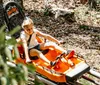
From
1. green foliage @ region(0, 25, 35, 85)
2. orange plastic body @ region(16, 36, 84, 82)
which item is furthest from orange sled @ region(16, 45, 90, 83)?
green foliage @ region(0, 25, 35, 85)

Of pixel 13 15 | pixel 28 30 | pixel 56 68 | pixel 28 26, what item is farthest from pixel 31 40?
pixel 13 15

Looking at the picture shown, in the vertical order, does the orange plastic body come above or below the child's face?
below

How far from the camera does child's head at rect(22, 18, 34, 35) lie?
6.60 meters

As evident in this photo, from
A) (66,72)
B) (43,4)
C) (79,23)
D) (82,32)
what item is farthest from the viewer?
(43,4)

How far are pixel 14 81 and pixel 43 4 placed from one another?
10918 mm

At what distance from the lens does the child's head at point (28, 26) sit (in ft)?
21.7

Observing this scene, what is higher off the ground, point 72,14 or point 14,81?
point 14,81

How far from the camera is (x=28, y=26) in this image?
6.62 metres

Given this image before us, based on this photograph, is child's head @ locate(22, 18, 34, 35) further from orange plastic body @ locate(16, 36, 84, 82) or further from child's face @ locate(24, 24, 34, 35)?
orange plastic body @ locate(16, 36, 84, 82)

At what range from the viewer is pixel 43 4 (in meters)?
12.9

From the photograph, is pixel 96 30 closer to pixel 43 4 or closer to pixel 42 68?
pixel 43 4

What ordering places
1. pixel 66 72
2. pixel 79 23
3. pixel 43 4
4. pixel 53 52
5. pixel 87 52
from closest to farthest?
pixel 66 72 < pixel 53 52 < pixel 87 52 < pixel 79 23 < pixel 43 4

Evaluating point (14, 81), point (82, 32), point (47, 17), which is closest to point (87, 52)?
point (82, 32)

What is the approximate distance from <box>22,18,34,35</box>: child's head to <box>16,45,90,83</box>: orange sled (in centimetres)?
59
